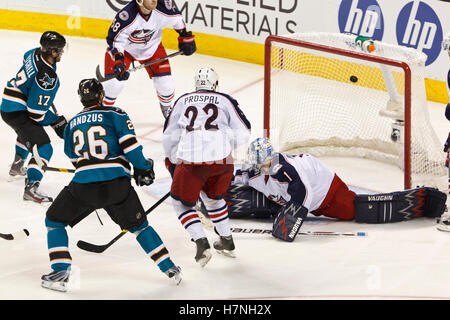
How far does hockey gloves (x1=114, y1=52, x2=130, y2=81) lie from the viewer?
6121mm

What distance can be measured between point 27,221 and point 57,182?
73 cm

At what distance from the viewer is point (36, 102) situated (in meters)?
5.23

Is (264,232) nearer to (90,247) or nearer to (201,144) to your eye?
(201,144)

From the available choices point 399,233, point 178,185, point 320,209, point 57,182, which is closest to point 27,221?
point 57,182

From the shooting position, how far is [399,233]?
490 centimetres

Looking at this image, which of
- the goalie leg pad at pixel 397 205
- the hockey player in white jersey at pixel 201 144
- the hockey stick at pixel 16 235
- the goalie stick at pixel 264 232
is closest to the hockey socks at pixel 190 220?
the hockey player in white jersey at pixel 201 144

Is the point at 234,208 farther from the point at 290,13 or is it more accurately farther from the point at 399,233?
the point at 290,13

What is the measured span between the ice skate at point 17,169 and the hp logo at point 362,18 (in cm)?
296

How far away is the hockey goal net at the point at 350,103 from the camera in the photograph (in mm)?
5434

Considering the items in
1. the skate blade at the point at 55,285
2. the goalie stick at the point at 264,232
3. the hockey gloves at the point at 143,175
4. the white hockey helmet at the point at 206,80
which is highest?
the white hockey helmet at the point at 206,80

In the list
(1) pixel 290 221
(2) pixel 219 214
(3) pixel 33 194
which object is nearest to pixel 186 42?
(3) pixel 33 194

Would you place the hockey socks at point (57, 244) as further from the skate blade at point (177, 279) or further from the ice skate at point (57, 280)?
the skate blade at point (177, 279)

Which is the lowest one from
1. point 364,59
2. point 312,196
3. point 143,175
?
point 312,196

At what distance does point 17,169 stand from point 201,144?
1883 mm
